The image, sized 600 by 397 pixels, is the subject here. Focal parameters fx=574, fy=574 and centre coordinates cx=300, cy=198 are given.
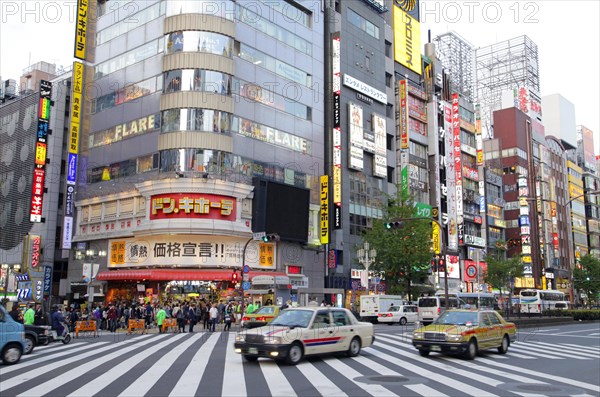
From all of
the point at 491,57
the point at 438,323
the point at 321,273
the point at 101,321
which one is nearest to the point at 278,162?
the point at 321,273

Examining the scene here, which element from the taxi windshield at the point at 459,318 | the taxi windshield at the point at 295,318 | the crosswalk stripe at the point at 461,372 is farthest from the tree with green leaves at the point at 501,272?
the taxi windshield at the point at 295,318

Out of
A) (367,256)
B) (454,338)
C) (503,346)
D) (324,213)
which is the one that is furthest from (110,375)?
(324,213)

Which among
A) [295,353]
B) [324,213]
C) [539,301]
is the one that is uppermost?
[324,213]

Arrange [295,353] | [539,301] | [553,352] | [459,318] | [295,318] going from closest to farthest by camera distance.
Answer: [295,353] < [295,318] < [459,318] < [553,352] < [539,301]

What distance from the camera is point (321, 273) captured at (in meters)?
52.4

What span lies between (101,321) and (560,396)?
2822cm

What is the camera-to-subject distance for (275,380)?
12.9 meters

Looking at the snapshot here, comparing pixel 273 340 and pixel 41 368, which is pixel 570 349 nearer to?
pixel 273 340

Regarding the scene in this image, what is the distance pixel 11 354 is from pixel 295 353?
7970 mm

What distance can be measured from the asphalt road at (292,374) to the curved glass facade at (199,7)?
1252 inches

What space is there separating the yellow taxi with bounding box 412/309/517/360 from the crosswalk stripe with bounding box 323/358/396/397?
3.17m

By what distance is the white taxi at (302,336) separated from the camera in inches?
611

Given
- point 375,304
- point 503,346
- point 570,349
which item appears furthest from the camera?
point 375,304

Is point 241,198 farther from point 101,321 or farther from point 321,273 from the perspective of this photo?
point 101,321
